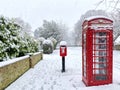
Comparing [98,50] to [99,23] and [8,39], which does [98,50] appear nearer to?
[99,23]

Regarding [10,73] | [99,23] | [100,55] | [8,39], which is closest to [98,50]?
[100,55]

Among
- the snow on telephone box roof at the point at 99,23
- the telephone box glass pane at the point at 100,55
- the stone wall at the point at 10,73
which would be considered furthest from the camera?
the telephone box glass pane at the point at 100,55

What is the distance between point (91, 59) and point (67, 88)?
4.34 ft

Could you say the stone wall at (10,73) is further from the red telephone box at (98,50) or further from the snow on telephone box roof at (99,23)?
the snow on telephone box roof at (99,23)

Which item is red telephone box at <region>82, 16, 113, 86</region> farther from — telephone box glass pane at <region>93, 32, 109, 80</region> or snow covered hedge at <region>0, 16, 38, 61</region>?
snow covered hedge at <region>0, 16, 38, 61</region>

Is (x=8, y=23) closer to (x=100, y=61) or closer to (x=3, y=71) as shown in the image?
(x=3, y=71)

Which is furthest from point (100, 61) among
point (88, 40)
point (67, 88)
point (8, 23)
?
Answer: point (8, 23)

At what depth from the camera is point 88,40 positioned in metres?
8.57

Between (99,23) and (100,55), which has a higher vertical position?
(99,23)

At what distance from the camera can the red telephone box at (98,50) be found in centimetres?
856

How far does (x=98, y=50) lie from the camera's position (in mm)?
8781

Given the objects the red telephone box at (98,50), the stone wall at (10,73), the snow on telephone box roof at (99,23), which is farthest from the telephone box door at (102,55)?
the stone wall at (10,73)

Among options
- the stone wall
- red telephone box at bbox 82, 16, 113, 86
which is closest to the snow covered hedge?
the stone wall

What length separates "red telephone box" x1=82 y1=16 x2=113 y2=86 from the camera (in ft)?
28.1
